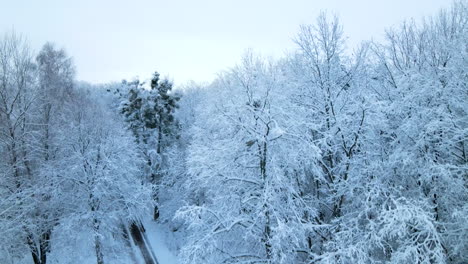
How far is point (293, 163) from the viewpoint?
34.0 feet

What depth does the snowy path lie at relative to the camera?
22.3 metres

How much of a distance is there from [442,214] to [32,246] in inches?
711

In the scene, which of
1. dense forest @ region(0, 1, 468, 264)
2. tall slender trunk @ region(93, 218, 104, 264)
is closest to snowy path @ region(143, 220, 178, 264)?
dense forest @ region(0, 1, 468, 264)

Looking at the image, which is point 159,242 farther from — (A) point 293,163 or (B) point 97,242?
(A) point 293,163

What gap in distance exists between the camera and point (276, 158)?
10305 millimetres

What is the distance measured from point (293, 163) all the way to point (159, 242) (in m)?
18.0

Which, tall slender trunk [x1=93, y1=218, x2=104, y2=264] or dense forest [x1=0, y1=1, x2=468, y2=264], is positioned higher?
dense forest [x1=0, y1=1, x2=468, y2=264]

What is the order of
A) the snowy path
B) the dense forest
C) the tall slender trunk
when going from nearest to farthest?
the dense forest < the tall slender trunk < the snowy path

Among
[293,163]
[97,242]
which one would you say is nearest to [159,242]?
[97,242]

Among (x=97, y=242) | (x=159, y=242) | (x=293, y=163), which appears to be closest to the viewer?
(x=293, y=163)

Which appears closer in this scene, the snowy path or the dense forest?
the dense forest

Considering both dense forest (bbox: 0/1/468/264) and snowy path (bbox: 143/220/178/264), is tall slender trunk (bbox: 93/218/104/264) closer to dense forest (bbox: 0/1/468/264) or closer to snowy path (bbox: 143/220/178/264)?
dense forest (bbox: 0/1/468/264)

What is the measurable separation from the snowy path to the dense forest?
1.17 meters

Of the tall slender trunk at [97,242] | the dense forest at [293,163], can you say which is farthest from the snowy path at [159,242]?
the tall slender trunk at [97,242]
